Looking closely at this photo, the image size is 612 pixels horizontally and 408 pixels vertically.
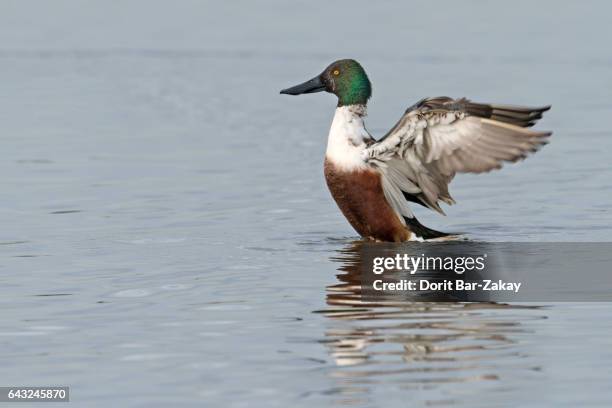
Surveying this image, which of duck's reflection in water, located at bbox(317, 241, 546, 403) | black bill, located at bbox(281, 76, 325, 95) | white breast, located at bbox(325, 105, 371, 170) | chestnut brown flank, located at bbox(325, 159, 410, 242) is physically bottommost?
duck's reflection in water, located at bbox(317, 241, 546, 403)

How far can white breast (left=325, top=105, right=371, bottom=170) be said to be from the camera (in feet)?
32.0

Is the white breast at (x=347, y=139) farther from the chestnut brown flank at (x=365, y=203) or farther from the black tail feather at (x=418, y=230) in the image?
the black tail feather at (x=418, y=230)

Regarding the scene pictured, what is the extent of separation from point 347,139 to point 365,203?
0.45 metres

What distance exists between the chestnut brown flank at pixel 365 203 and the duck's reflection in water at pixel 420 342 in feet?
5.34

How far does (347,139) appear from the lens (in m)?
9.86

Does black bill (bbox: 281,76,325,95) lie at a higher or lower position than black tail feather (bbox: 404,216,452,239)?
higher

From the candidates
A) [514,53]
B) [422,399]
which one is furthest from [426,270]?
[514,53]

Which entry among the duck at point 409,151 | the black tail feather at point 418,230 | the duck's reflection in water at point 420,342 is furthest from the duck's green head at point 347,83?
the duck's reflection in water at point 420,342

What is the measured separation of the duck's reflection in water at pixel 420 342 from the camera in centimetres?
604

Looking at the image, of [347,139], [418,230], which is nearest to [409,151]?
[347,139]

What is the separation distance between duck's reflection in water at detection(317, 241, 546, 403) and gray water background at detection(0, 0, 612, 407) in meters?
0.02

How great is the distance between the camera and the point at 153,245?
31.5 ft

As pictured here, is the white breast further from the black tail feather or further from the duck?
the black tail feather

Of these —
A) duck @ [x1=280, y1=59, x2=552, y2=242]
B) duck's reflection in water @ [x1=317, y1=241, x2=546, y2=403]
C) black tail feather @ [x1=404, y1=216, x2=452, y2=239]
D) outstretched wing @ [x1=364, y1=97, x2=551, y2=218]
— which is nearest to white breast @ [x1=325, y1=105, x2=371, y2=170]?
duck @ [x1=280, y1=59, x2=552, y2=242]
